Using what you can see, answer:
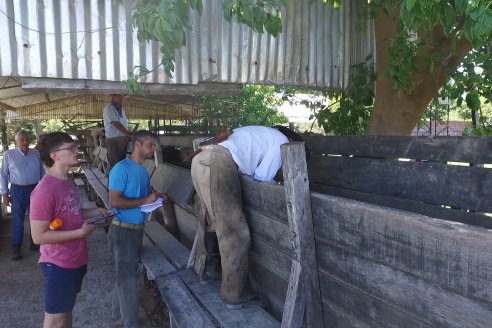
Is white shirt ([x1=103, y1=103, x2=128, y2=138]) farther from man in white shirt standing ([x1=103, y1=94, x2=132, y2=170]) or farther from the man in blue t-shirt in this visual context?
the man in blue t-shirt

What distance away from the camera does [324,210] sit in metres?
1.77

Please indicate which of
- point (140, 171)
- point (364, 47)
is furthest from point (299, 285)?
point (364, 47)

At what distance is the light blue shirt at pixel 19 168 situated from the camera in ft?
20.6

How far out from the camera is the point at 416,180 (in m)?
3.03

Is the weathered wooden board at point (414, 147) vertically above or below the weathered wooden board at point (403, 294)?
above

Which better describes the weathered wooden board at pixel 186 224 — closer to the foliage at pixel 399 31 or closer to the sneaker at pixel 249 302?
the foliage at pixel 399 31

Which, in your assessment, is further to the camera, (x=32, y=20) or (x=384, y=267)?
(x=32, y=20)

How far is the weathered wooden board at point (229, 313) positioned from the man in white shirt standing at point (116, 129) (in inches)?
173

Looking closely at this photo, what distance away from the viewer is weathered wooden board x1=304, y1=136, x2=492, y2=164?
273cm

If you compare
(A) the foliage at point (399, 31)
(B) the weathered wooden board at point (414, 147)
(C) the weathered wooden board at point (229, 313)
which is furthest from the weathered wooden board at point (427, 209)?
(C) the weathered wooden board at point (229, 313)

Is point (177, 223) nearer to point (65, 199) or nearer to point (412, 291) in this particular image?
point (65, 199)

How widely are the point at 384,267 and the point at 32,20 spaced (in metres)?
3.79

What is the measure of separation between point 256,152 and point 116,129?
4.58m

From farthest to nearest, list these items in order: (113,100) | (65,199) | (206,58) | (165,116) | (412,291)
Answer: (165,116), (113,100), (206,58), (65,199), (412,291)
